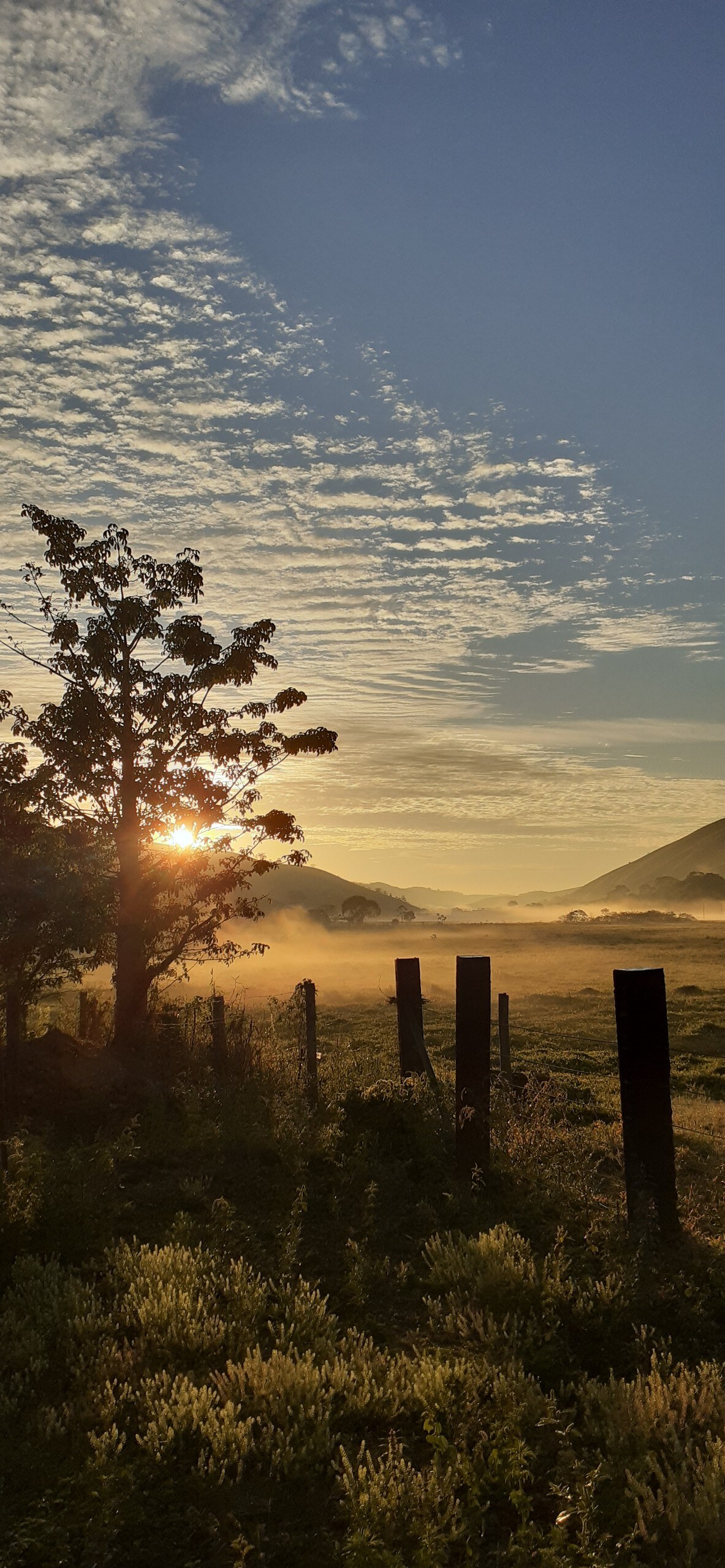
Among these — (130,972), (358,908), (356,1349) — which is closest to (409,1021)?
(130,972)

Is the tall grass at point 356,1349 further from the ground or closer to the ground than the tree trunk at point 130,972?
closer to the ground

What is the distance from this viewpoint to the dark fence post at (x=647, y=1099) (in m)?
9.24

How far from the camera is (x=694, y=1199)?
405 inches

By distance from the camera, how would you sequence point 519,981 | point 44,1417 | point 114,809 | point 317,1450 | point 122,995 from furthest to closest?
point 519,981, point 114,809, point 122,995, point 44,1417, point 317,1450

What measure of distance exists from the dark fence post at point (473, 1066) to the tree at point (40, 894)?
25.8 ft

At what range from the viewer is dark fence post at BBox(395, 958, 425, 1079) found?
1480 centimetres

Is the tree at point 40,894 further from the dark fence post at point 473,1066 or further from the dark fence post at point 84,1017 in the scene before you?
the dark fence post at point 473,1066

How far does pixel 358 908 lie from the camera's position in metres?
140

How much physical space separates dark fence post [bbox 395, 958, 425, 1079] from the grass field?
79 cm

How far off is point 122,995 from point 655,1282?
12976mm

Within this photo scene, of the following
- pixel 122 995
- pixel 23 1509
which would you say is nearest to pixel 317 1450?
pixel 23 1509

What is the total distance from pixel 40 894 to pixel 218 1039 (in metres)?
4.35

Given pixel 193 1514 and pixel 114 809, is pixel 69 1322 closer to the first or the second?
pixel 193 1514

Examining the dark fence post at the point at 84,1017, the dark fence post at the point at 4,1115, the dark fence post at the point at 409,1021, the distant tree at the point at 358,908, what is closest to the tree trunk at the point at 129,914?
the dark fence post at the point at 84,1017
